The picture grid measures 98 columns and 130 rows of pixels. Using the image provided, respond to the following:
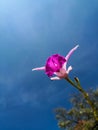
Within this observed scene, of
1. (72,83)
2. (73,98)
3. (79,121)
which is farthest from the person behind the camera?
(73,98)

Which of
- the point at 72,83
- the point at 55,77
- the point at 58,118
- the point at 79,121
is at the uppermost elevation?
the point at 58,118

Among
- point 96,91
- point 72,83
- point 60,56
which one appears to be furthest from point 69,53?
point 96,91

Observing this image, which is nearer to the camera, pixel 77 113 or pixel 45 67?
pixel 45 67

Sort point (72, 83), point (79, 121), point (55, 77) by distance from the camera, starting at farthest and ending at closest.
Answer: point (79, 121) → point (55, 77) → point (72, 83)

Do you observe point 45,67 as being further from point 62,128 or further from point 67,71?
point 62,128

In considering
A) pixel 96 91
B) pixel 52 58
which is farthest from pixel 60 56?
pixel 96 91

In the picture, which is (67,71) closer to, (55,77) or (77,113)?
(55,77)

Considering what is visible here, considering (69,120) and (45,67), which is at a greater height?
(69,120)
